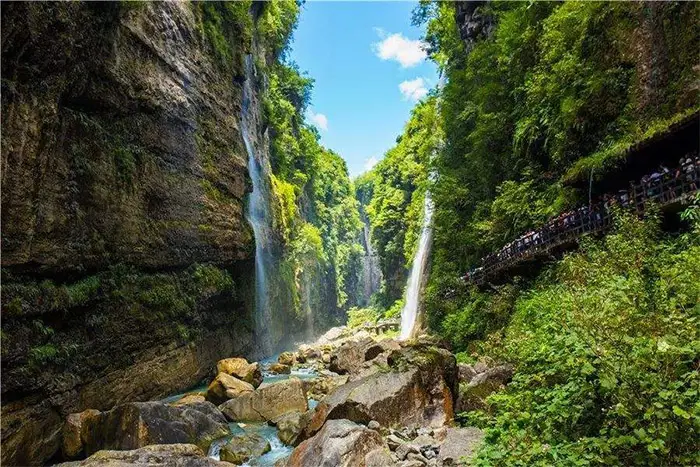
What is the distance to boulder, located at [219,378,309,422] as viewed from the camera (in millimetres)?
12258

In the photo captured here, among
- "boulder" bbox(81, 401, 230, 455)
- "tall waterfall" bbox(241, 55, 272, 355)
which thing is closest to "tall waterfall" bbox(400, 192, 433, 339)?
"tall waterfall" bbox(241, 55, 272, 355)

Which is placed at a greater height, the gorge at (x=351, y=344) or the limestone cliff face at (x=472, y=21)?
the limestone cliff face at (x=472, y=21)

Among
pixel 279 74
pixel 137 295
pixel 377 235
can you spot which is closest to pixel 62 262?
pixel 137 295

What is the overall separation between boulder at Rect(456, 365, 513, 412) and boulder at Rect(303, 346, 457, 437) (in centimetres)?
30

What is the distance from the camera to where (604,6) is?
43.3 ft

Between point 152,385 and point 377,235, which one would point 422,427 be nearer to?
point 152,385

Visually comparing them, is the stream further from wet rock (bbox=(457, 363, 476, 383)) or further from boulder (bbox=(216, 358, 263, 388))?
wet rock (bbox=(457, 363, 476, 383))

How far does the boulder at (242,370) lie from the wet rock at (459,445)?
32.7 feet

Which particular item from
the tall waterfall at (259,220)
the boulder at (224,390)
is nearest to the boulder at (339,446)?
the boulder at (224,390)

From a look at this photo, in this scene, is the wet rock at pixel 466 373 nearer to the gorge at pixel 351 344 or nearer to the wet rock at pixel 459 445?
the gorge at pixel 351 344

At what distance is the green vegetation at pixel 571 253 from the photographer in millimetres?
4316

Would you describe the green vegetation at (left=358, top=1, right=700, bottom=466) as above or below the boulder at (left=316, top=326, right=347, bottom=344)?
above

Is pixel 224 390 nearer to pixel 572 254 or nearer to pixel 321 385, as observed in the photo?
pixel 321 385

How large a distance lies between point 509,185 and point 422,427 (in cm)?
1131
